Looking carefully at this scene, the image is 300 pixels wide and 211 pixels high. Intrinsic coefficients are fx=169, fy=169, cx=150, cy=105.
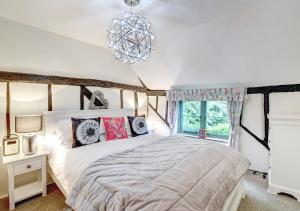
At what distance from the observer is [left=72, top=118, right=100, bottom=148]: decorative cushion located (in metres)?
2.43

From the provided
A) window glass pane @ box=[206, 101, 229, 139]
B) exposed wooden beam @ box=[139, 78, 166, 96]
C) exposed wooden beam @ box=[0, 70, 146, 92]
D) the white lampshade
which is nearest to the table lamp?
the white lampshade

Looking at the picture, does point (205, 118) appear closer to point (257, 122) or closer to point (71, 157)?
point (257, 122)

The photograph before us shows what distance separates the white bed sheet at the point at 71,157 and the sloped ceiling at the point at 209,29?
1763 millimetres

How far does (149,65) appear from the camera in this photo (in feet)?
12.6

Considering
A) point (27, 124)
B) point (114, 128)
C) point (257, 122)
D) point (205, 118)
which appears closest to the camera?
point (27, 124)

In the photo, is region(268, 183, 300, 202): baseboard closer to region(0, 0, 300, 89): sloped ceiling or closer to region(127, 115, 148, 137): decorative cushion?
region(0, 0, 300, 89): sloped ceiling

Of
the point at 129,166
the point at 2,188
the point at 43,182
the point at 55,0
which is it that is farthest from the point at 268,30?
the point at 2,188

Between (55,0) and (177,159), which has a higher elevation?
(55,0)

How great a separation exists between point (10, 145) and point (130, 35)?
2157 mm

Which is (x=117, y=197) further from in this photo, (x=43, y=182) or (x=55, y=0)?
(x=55, y=0)

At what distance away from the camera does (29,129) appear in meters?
2.29

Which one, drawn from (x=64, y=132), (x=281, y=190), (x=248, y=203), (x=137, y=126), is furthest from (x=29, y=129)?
(x=281, y=190)

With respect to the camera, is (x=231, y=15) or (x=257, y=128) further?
(x=257, y=128)

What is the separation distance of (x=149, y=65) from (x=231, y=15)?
197cm
